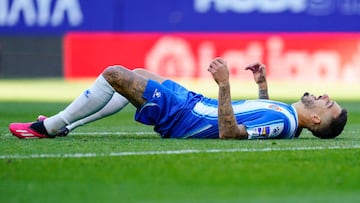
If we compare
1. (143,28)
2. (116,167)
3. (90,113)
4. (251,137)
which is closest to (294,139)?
(251,137)

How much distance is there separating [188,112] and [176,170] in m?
1.66

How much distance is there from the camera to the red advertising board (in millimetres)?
21547

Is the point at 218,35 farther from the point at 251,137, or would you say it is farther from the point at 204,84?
the point at 251,137

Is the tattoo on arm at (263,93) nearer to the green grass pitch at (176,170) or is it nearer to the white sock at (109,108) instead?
the green grass pitch at (176,170)

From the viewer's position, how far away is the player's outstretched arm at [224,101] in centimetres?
740

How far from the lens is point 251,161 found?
651 centimetres

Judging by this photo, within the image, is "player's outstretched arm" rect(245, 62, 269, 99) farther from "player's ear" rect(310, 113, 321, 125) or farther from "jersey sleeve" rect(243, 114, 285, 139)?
"player's ear" rect(310, 113, 321, 125)

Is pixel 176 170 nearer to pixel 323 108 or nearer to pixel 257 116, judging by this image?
pixel 257 116

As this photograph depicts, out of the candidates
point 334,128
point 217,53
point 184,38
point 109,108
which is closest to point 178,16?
point 184,38

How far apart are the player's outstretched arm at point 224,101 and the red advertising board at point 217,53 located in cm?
1393

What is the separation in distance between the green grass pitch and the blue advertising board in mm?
14521

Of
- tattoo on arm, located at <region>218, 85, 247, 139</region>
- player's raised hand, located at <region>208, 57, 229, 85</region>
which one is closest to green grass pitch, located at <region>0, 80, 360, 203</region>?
tattoo on arm, located at <region>218, 85, 247, 139</region>

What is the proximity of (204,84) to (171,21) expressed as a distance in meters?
1.95

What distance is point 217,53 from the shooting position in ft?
72.7
